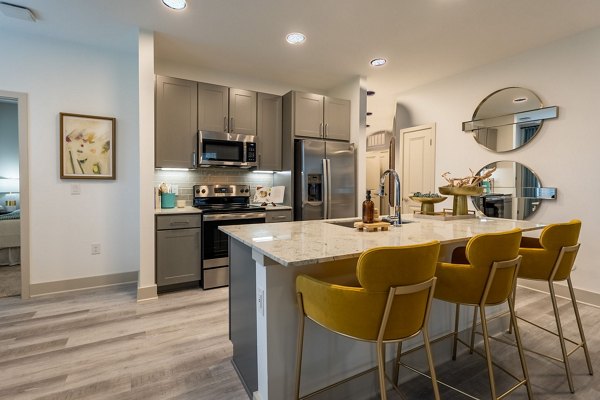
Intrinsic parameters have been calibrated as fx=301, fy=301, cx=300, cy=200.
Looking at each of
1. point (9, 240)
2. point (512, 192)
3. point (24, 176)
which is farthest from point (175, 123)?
point (512, 192)

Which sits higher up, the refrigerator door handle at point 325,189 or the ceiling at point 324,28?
the ceiling at point 324,28

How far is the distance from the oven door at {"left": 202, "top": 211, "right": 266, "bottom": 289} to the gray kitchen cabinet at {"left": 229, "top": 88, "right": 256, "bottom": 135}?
1.11m

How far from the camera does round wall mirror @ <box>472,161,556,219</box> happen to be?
3.34 m

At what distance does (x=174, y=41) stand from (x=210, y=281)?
8.60 feet

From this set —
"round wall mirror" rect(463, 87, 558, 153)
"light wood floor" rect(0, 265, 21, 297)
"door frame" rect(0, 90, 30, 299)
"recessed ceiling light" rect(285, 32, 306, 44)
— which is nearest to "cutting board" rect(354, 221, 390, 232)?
"recessed ceiling light" rect(285, 32, 306, 44)

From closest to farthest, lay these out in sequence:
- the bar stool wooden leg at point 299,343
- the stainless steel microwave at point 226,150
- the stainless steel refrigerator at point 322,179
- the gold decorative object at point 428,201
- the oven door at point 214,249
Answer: the bar stool wooden leg at point 299,343
the gold decorative object at point 428,201
the oven door at point 214,249
the stainless steel microwave at point 226,150
the stainless steel refrigerator at point 322,179

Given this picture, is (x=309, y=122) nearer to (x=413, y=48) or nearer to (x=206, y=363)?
(x=413, y=48)

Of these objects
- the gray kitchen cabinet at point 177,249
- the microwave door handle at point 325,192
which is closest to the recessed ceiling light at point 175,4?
the gray kitchen cabinet at point 177,249

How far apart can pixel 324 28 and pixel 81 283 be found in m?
3.72

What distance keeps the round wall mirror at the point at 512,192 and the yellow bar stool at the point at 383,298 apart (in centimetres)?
294

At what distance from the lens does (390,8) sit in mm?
2609

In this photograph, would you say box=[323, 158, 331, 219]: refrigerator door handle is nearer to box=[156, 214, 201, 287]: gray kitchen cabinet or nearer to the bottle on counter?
box=[156, 214, 201, 287]: gray kitchen cabinet

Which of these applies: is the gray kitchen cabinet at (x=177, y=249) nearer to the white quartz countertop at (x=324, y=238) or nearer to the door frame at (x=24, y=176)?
the door frame at (x=24, y=176)

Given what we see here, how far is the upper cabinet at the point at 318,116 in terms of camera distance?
3967mm
